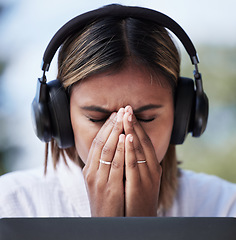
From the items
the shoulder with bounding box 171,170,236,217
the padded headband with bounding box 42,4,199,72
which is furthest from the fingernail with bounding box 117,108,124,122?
the shoulder with bounding box 171,170,236,217

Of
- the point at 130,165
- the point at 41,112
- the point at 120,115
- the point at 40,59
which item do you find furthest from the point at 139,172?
the point at 40,59

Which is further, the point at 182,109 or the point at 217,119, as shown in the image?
the point at 217,119

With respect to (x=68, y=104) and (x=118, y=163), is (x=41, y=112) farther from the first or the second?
(x=118, y=163)

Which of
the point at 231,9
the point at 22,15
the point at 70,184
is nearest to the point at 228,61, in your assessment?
the point at 231,9

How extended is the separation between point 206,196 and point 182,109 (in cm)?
44

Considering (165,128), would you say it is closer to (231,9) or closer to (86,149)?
(86,149)

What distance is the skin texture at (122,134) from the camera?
2.82ft

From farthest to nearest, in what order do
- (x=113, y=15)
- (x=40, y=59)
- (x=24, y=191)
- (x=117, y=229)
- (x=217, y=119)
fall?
(x=217, y=119) < (x=40, y=59) < (x=24, y=191) < (x=113, y=15) < (x=117, y=229)

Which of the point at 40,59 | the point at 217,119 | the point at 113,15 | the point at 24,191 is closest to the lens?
the point at 113,15

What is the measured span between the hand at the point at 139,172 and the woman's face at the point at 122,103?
4cm

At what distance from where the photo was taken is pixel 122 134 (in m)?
0.84

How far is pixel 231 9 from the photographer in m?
2.55

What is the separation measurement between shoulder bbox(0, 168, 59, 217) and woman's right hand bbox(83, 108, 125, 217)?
272 millimetres

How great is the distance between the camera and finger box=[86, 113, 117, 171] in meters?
0.86
